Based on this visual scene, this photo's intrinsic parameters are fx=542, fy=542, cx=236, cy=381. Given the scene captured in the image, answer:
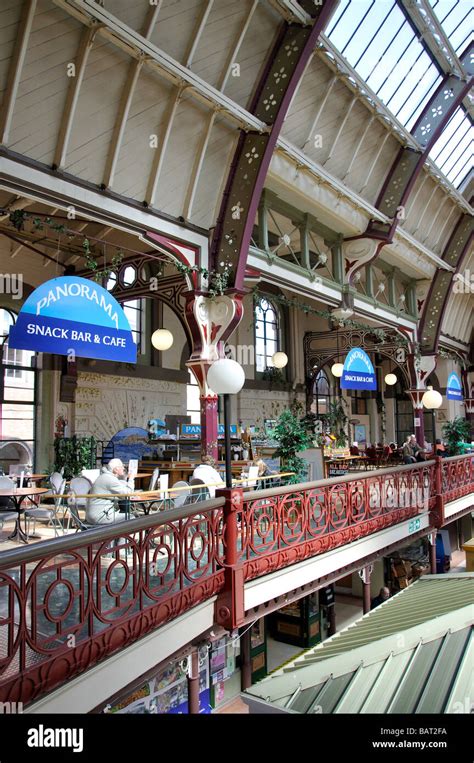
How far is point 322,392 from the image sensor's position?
78.8 feet

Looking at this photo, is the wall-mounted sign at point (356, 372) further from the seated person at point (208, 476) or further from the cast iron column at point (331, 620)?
the cast iron column at point (331, 620)

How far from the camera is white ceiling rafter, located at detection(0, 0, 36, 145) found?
568 cm

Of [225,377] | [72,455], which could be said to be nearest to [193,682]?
[225,377]

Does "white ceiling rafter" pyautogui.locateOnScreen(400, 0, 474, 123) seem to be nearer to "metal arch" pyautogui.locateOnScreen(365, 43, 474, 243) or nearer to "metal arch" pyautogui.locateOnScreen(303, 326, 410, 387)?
"metal arch" pyautogui.locateOnScreen(365, 43, 474, 243)

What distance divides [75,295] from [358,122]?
26.7ft

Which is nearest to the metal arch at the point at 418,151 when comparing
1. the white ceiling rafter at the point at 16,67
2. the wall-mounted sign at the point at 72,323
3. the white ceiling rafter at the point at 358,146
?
the white ceiling rafter at the point at 358,146

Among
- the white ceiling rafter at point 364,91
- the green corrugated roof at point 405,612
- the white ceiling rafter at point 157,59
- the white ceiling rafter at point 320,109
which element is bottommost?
the green corrugated roof at point 405,612

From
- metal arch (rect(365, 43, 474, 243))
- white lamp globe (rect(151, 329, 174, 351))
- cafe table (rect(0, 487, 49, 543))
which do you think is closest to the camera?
cafe table (rect(0, 487, 49, 543))

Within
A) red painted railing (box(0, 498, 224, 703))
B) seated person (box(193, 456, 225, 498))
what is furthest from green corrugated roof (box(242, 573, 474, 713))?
seated person (box(193, 456, 225, 498))

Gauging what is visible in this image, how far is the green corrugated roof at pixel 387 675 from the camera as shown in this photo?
15.3 feet

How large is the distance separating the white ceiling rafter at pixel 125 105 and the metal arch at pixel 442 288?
1265 centimetres

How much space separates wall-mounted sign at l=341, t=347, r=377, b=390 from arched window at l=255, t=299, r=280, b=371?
304 inches

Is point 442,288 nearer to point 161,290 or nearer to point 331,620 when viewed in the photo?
point 161,290
